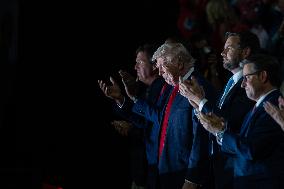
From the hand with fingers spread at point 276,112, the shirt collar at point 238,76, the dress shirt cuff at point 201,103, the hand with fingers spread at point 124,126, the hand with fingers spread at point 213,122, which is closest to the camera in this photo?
the hand with fingers spread at point 276,112

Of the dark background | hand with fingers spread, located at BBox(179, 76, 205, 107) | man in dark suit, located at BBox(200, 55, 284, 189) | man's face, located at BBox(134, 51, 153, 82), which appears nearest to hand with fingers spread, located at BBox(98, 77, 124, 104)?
man's face, located at BBox(134, 51, 153, 82)

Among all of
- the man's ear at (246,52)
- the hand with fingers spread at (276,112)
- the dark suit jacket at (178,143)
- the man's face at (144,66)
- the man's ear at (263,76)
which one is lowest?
the dark suit jacket at (178,143)

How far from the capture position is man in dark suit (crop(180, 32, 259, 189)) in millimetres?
3982

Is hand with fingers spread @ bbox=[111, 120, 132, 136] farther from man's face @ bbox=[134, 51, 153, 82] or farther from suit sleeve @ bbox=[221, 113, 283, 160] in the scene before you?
suit sleeve @ bbox=[221, 113, 283, 160]

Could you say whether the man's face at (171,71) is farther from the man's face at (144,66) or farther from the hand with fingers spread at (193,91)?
the man's face at (144,66)

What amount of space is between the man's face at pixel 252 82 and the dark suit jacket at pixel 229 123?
0.94ft

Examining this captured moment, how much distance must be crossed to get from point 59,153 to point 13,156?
0.46 meters

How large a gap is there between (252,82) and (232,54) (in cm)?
78

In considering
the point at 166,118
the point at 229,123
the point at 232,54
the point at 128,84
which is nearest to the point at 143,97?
the point at 128,84

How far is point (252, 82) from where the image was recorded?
150 inches

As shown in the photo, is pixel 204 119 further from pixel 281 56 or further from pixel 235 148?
pixel 281 56

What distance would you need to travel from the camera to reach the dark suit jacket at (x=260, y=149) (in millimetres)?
3697

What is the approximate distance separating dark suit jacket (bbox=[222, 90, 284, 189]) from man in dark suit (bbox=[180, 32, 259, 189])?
0.54 feet

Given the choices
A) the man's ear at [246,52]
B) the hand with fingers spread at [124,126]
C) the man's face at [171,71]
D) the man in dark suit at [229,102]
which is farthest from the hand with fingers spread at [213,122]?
the hand with fingers spread at [124,126]
